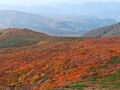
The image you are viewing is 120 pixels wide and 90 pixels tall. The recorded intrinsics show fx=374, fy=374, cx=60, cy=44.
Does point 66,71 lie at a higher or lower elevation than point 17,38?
lower

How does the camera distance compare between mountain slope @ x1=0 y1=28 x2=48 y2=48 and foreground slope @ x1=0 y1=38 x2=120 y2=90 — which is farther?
mountain slope @ x1=0 y1=28 x2=48 y2=48

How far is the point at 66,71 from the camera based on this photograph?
55812 millimetres

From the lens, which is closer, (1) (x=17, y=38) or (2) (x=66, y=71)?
(2) (x=66, y=71)

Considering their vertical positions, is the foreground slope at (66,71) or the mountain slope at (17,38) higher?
the mountain slope at (17,38)

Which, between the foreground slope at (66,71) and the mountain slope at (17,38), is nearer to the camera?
the foreground slope at (66,71)

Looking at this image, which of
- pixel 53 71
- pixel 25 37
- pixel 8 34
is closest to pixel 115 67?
pixel 53 71

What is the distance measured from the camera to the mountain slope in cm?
11294

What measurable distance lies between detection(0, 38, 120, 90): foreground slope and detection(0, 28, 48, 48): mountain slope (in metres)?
37.6

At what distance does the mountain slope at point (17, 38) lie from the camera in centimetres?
11294

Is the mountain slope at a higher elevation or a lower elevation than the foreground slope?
higher

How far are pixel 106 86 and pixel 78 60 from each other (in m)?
21.0

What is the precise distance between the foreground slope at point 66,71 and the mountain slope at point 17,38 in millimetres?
37555

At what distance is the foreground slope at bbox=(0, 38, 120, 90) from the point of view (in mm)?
45484

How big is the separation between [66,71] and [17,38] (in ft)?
221
